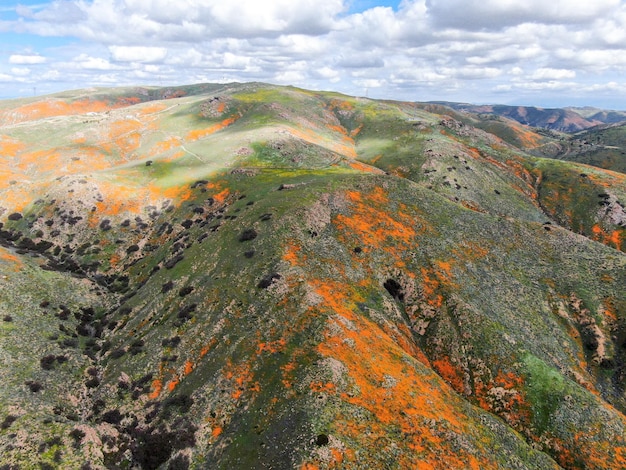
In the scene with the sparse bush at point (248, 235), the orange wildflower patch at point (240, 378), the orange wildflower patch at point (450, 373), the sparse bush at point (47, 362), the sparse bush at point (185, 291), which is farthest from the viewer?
the sparse bush at point (248, 235)

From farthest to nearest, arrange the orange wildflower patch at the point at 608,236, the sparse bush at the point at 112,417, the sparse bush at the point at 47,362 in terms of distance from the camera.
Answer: the orange wildflower patch at the point at 608,236
the sparse bush at the point at 47,362
the sparse bush at the point at 112,417

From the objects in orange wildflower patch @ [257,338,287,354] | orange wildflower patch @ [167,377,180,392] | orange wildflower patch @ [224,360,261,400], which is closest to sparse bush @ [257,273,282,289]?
orange wildflower patch @ [257,338,287,354]

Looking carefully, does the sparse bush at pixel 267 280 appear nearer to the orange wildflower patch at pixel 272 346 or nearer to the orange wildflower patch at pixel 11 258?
the orange wildflower patch at pixel 272 346

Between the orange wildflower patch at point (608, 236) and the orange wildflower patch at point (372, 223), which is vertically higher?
the orange wildflower patch at point (372, 223)

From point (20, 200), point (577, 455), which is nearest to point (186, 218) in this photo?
point (20, 200)

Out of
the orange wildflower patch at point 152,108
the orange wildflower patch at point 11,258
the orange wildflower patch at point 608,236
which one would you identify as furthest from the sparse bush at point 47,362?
the orange wildflower patch at point 152,108

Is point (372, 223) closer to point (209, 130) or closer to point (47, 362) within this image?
point (47, 362)

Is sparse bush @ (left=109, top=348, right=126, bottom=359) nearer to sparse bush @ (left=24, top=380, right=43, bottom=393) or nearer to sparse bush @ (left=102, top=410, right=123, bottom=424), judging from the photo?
sparse bush @ (left=24, top=380, right=43, bottom=393)

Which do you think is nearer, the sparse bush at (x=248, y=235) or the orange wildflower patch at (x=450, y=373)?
the orange wildflower patch at (x=450, y=373)

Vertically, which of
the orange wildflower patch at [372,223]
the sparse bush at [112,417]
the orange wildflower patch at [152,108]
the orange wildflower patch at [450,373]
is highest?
the orange wildflower patch at [152,108]

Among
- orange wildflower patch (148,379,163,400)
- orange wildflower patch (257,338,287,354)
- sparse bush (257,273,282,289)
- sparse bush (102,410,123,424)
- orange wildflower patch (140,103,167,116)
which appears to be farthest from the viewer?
orange wildflower patch (140,103,167,116)
